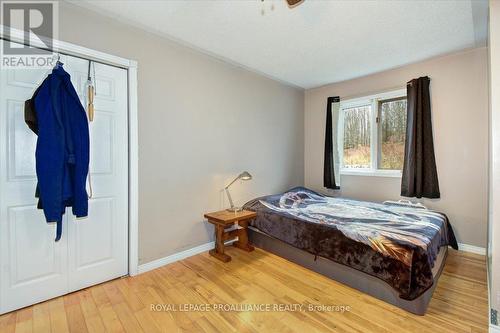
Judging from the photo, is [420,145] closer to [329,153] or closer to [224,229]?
[329,153]

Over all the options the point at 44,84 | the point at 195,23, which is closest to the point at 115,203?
the point at 44,84

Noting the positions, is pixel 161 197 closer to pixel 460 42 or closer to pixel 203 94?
pixel 203 94

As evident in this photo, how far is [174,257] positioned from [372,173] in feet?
10.1

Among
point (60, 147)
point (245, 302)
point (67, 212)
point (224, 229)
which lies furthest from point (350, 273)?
point (60, 147)

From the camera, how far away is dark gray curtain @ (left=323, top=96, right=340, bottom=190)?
3.95 m

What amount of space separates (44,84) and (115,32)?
2.68 ft

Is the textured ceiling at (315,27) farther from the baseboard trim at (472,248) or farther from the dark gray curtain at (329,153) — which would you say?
the baseboard trim at (472,248)

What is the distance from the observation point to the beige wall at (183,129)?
91.0 inches

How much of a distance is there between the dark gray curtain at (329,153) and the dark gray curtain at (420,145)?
1.09 m

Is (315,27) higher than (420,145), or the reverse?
(315,27)

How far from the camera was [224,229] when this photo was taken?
2828 millimetres

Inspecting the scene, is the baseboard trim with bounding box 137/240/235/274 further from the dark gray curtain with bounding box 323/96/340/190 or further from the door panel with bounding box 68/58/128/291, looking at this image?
the dark gray curtain with bounding box 323/96/340/190

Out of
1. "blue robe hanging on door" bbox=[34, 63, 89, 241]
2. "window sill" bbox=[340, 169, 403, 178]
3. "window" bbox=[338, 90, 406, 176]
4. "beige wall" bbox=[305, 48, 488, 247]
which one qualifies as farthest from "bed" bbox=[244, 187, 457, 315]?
"blue robe hanging on door" bbox=[34, 63, 89, 241]

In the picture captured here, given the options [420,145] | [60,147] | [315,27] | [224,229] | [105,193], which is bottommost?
[224,229]
